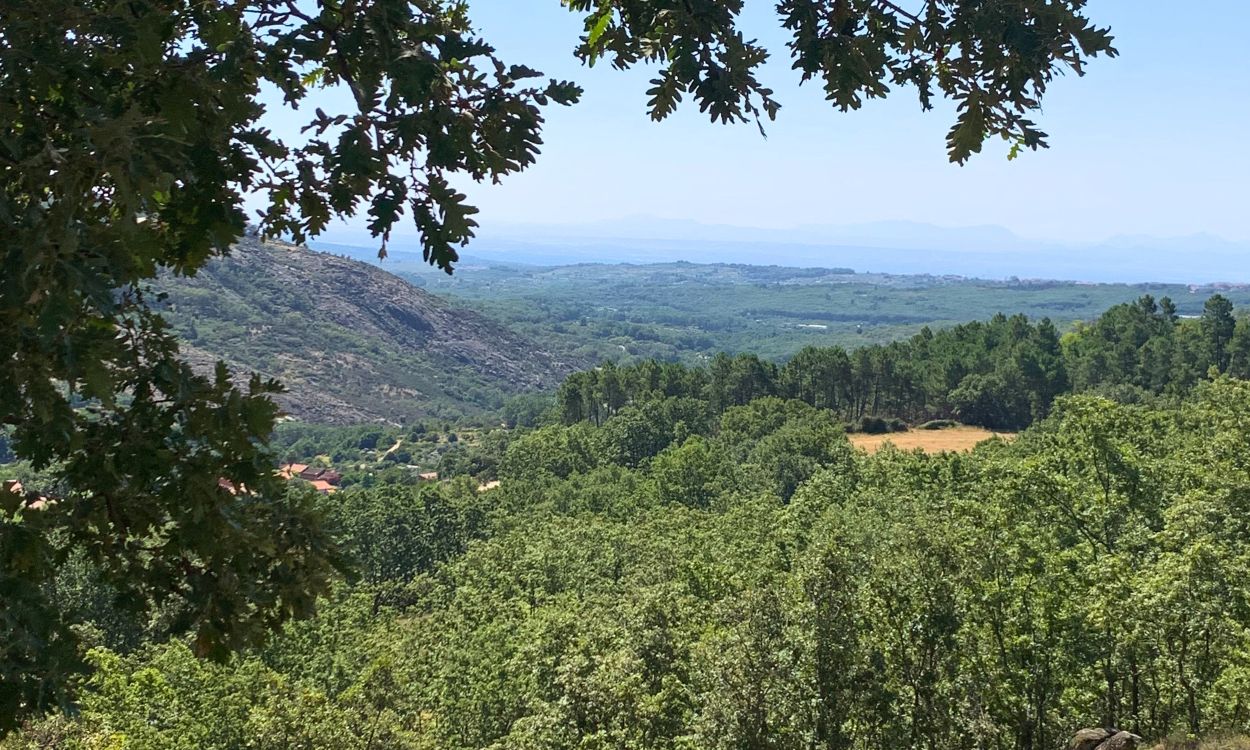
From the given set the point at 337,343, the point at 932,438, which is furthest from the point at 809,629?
the point at 337,343

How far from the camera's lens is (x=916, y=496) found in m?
29.5

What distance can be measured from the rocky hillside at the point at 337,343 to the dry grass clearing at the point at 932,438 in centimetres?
9728

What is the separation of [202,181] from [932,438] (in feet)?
224

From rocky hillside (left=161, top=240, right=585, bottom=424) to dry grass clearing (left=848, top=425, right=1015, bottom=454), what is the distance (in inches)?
3830

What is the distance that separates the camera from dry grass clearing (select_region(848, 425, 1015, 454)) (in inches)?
2451

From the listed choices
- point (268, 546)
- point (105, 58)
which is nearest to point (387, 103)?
point (105, 58)

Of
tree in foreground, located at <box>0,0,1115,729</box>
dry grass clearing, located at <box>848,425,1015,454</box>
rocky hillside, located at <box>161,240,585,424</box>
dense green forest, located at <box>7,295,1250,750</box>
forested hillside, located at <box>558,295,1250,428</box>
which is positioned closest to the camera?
tree in foreground, located at <box>0,0,1115,729</box>

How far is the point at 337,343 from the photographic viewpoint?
171 metres

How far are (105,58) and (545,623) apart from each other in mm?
18066

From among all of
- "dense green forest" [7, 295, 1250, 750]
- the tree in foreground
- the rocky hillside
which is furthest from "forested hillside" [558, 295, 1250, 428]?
the rocky hillside

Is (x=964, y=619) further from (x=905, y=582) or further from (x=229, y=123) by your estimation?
(x=229, y=123)

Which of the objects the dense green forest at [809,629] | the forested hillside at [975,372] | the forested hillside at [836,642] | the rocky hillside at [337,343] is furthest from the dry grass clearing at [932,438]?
the rocky hillside at [337,343]

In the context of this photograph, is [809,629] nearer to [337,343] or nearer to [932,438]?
[932,438]

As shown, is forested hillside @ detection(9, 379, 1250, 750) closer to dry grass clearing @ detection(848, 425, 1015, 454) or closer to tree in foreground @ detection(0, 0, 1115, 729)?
tree in foreground @ detection(0, 0, 1115, 729)
